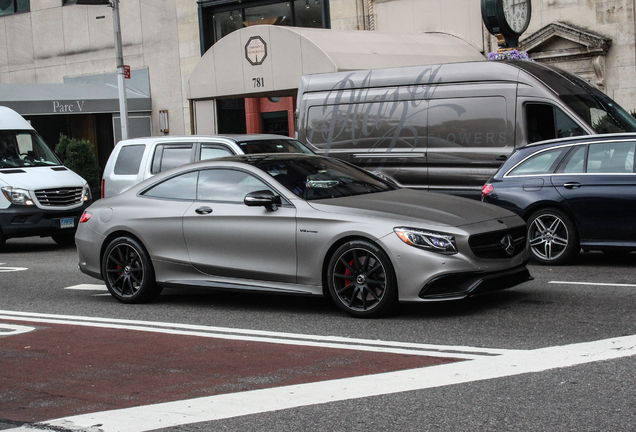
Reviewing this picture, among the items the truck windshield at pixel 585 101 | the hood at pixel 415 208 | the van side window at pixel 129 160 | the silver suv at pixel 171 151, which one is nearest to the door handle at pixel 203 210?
the hood at pixel 415 208

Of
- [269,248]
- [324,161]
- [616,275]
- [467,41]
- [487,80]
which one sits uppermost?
[467,41]

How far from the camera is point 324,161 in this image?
9000 mm

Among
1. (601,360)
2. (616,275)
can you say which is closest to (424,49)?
(616,275)

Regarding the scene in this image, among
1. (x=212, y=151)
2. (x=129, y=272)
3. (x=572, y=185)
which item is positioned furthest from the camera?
(x=212, y=151)

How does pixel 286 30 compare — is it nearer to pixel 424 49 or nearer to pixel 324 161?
pixel 424 49

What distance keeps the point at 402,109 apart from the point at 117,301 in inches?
252

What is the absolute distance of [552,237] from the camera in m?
10.6

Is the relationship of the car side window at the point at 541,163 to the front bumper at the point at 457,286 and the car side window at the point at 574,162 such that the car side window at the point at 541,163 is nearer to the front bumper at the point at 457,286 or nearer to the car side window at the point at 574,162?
the car side window at the point at 574,162

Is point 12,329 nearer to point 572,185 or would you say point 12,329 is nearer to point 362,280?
point 362,280

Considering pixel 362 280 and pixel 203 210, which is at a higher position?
pixel 203 210

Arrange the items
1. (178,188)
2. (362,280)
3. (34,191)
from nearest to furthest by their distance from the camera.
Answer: (362,280), (178,188), (34,191)

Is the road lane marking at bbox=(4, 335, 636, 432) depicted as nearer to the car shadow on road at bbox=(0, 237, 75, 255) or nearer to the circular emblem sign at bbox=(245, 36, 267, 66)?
the car shadow on road at bbox=(0, 237, 75, 255)

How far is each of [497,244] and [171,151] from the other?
6.88m

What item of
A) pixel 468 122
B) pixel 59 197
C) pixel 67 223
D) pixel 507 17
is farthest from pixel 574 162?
pixel 59 197
